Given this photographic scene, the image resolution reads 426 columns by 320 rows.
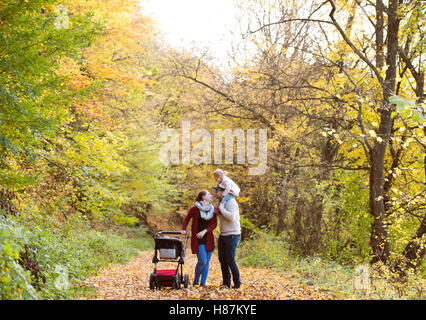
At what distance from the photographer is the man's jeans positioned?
7293 millimetres

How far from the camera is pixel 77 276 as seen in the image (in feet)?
25.3

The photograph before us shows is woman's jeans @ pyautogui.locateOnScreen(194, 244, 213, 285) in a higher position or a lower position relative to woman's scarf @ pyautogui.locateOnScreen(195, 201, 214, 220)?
lower

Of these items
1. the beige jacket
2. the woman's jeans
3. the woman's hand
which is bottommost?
the woman's jeans

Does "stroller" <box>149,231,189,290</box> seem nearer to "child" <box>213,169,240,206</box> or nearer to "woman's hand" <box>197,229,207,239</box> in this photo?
"woman's hand" <box>197,229,207,239</box>

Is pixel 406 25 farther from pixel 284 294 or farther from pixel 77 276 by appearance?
pixel 77 276

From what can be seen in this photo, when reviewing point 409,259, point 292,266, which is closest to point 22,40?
point 292,266

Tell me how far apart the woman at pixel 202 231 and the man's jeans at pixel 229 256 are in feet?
0.95

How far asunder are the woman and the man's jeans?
0.29 metres

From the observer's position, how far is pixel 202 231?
7.57 metres

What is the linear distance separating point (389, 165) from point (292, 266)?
385cm

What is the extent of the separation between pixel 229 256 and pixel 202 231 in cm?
69

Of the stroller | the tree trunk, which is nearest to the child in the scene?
the stroller

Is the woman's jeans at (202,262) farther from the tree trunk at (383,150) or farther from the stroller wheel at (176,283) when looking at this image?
the tree trunk at (383,150)

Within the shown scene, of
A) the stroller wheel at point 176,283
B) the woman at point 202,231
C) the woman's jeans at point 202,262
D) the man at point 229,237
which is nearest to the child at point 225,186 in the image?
the man at point 229,237
